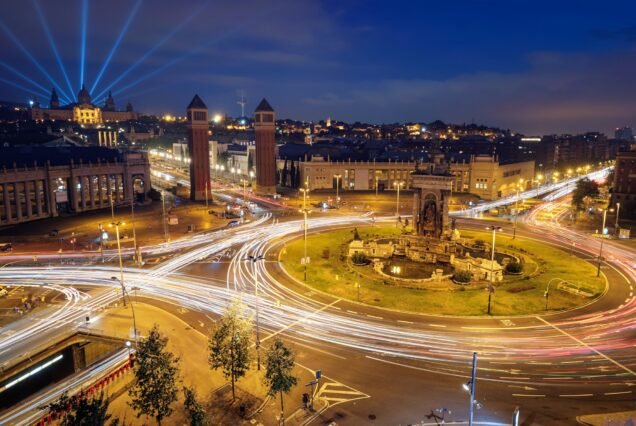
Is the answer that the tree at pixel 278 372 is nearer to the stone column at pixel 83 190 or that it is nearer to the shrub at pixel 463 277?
the shrub at pixel 463 277

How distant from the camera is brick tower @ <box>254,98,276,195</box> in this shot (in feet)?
449

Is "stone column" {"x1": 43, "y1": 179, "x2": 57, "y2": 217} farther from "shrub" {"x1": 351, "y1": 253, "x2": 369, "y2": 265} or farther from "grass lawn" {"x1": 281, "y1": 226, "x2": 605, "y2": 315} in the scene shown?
"shrub" {"x1": 351, "y1": 253, "x2": 369, "y2": 265}

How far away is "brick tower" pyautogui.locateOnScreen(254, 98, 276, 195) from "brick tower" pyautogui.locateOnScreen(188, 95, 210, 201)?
18456 millimetres

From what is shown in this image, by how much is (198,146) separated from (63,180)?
36.1 meters

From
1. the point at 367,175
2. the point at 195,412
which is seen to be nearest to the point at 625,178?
the point at 367,175

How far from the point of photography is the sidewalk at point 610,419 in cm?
2817

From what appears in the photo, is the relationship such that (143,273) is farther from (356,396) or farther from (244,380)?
(356,396)

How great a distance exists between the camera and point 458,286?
54.8m

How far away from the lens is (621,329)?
138ft

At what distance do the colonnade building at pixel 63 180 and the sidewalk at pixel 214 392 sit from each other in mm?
51828

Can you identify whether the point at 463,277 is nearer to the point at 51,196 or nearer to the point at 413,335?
the point at 413,335

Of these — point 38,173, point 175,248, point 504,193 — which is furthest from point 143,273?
point 504,193

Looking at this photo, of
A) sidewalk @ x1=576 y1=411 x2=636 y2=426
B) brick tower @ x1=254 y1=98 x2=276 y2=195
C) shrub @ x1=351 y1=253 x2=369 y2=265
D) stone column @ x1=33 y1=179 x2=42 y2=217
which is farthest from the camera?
brick tower @ x1=254 y1=98 x2=276 y2=195

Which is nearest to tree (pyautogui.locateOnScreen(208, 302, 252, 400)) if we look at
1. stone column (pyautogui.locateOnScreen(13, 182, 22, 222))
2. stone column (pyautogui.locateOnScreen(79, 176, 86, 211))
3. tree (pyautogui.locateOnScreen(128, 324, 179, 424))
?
tree (pyautogui.locateOnScreen(128, 324, 179, 424))
